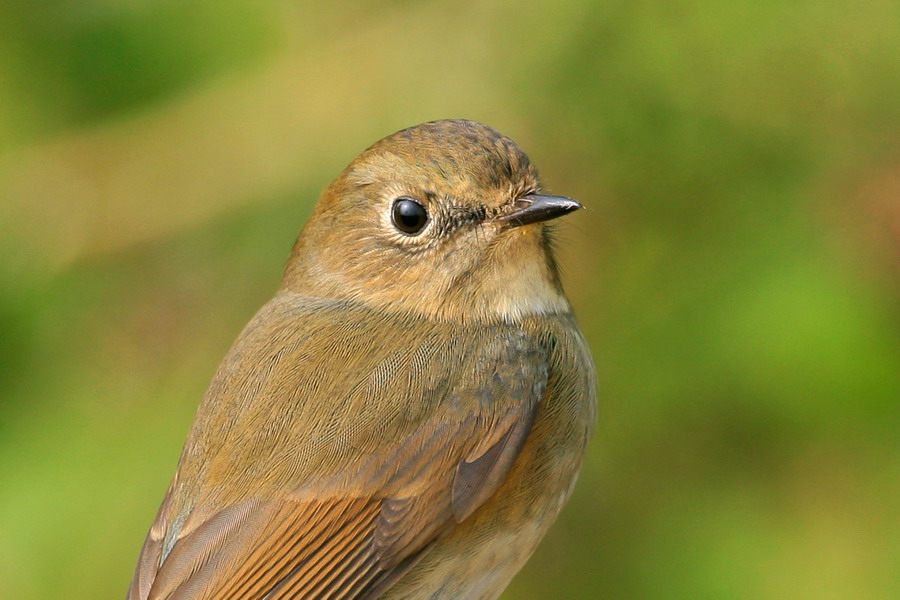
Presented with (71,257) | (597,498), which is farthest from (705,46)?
(71,257)

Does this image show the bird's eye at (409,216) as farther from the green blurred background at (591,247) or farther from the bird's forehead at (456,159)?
the green blurred background at (591,247)

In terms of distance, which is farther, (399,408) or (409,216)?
(409,216)

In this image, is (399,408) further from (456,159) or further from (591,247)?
(591,247)

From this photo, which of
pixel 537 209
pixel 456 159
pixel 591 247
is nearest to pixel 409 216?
pixel 456 159

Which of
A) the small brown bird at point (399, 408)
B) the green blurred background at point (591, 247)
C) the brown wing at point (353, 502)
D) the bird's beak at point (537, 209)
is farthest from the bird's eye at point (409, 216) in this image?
the green blurred background at point (591, 247)

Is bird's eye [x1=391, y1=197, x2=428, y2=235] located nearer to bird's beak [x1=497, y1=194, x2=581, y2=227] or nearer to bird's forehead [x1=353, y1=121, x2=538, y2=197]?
bird's forehead [x1=353, y1=121, x2=538, y2=197]

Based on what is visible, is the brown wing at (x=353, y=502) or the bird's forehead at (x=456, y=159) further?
the bird's forehead at (x=456, y=159)
